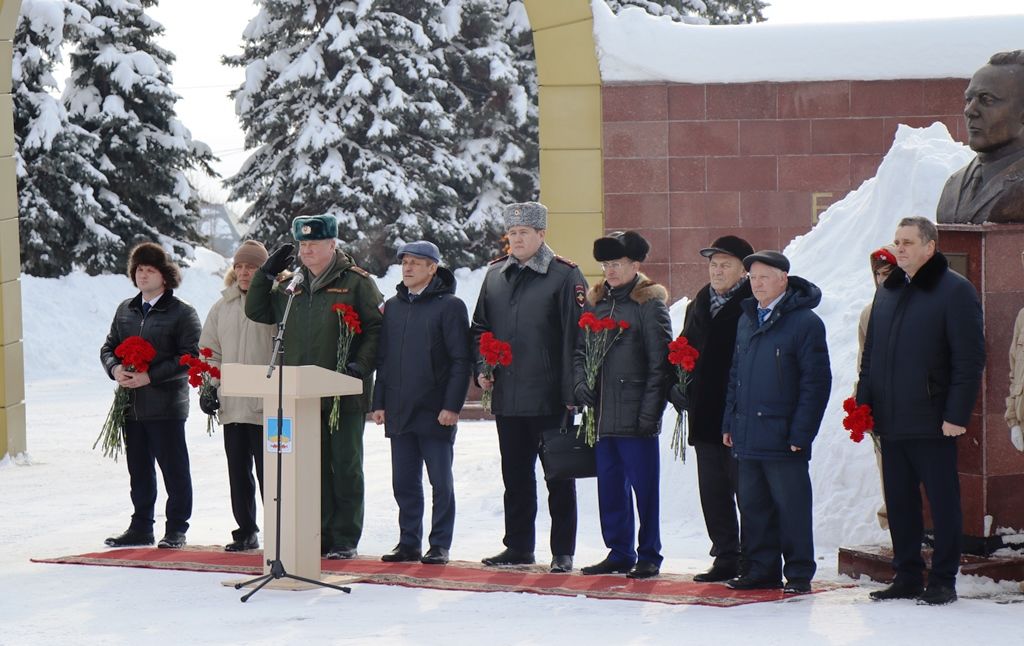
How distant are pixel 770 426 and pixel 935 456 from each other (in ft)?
2.28

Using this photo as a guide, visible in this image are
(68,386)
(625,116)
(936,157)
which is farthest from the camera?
(68,386)

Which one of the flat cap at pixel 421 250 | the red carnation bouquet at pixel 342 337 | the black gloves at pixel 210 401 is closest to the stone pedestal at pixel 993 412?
the flat cap at pixel 421 250

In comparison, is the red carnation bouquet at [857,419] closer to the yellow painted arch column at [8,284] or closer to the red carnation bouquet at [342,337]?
the red carnation bouquet at [342,337]

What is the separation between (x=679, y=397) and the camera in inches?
279

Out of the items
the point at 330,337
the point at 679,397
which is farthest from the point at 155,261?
the point at 679,397

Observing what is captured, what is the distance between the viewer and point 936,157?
10.4 meters

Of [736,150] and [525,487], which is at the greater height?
[736,150]

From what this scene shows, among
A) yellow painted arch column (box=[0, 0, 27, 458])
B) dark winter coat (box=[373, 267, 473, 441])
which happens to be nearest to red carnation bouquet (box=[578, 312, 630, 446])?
dark winter coat (box=[373, 267, 473, 441])

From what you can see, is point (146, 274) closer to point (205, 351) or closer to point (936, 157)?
point (205, 351)

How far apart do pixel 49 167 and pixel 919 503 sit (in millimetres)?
20892

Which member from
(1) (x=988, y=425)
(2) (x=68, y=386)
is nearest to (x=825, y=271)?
(1) (x=988, y=425)

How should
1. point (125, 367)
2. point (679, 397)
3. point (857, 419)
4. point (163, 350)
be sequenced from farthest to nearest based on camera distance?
point (163, 350), point (125, 367), point (679, 397), point (857, 419)

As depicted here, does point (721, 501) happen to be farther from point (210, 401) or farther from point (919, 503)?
point (210, 401)

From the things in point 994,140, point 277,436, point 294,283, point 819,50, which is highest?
point 819,50
